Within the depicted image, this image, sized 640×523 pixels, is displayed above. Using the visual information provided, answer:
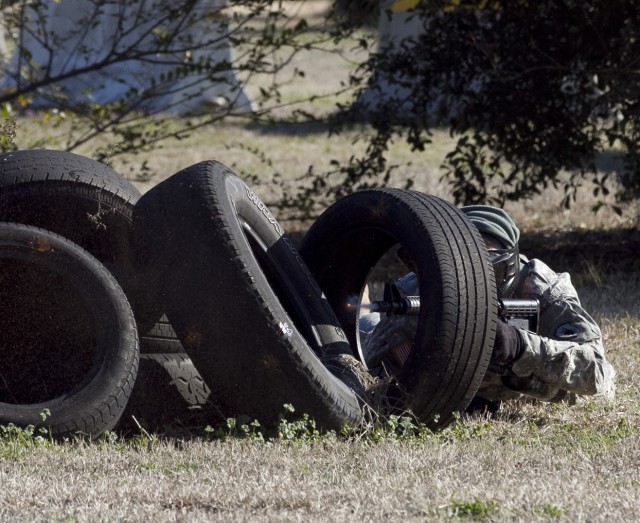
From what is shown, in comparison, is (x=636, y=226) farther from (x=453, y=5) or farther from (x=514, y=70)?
(x=453, y=5)

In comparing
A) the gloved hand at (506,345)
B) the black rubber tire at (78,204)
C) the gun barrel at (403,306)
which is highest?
the black rubber tire at (78,204)

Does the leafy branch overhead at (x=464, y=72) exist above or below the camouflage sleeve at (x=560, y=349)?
above

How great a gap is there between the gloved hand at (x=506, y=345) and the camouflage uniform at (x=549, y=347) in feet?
0.08

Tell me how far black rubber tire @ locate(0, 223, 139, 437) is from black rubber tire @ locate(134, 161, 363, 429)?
9.2 inches

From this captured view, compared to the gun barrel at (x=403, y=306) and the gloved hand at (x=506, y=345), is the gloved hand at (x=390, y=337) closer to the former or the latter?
the gun barrel at (x=403, y=306)

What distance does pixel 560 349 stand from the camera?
4719 mm

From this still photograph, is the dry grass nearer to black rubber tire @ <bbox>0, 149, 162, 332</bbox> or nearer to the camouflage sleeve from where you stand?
the camouflage sleeve

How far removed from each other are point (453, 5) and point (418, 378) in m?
5.16

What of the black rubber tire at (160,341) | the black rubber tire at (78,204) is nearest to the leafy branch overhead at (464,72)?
the black rubber tire at (78,204)

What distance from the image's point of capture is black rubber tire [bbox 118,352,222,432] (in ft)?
15.1

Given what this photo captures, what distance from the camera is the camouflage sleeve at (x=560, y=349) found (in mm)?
4684

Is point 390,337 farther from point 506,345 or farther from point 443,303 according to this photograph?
point 443,303

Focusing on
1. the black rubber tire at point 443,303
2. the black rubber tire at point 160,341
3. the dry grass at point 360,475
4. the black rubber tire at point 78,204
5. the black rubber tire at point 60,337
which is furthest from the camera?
the black rubber tire at point 160,341

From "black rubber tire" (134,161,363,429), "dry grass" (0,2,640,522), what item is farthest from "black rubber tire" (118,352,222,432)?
"black rubber tire" (134,161,363,429)
